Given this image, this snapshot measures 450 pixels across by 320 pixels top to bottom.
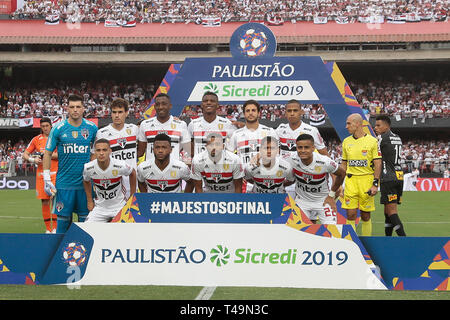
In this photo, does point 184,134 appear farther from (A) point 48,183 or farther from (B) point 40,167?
(B) point 40,167

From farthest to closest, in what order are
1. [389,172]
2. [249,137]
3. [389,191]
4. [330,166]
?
[389,172] < [389,191] < [249,137] < [330,166]

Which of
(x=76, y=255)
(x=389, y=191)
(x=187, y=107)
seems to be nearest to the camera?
(x=76, y=255)

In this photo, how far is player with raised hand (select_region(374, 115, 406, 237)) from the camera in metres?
8.37

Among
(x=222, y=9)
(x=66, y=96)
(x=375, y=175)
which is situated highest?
(x=222, y=9)

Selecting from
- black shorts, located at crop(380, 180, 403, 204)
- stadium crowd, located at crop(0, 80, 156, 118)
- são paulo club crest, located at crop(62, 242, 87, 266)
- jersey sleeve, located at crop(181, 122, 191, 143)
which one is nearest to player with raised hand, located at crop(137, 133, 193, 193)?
jersey sleeve, located at crop(181, 122, 191, 143)

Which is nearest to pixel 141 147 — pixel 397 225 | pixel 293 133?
pixel 293 133

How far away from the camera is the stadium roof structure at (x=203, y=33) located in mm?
35094

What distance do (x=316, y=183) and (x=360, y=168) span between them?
124 centimetres

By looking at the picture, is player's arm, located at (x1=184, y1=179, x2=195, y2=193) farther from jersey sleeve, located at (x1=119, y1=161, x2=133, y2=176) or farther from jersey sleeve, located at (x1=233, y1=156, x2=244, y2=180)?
jersey sleeve, located at (x1=119, y1=161, x2=133, y2=176)

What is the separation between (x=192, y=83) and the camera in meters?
9.29

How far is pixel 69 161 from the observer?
23.2 ft

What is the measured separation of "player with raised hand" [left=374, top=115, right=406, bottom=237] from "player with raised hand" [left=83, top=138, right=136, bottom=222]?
370cm

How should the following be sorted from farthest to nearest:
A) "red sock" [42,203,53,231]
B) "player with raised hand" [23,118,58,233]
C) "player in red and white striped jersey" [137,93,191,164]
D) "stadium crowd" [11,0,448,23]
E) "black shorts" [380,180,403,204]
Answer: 1. "stadium crowd" [11,0,448,23]
2. "red sock" [42,203,53,231]
3. "player with raised hand" [23,118,58,233]
4. "black shorts" [380,180,403,204]
5. "player in red and white striped jersey" [137,93,191,164]

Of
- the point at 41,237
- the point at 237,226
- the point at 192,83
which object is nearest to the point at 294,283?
the point at 237,226
